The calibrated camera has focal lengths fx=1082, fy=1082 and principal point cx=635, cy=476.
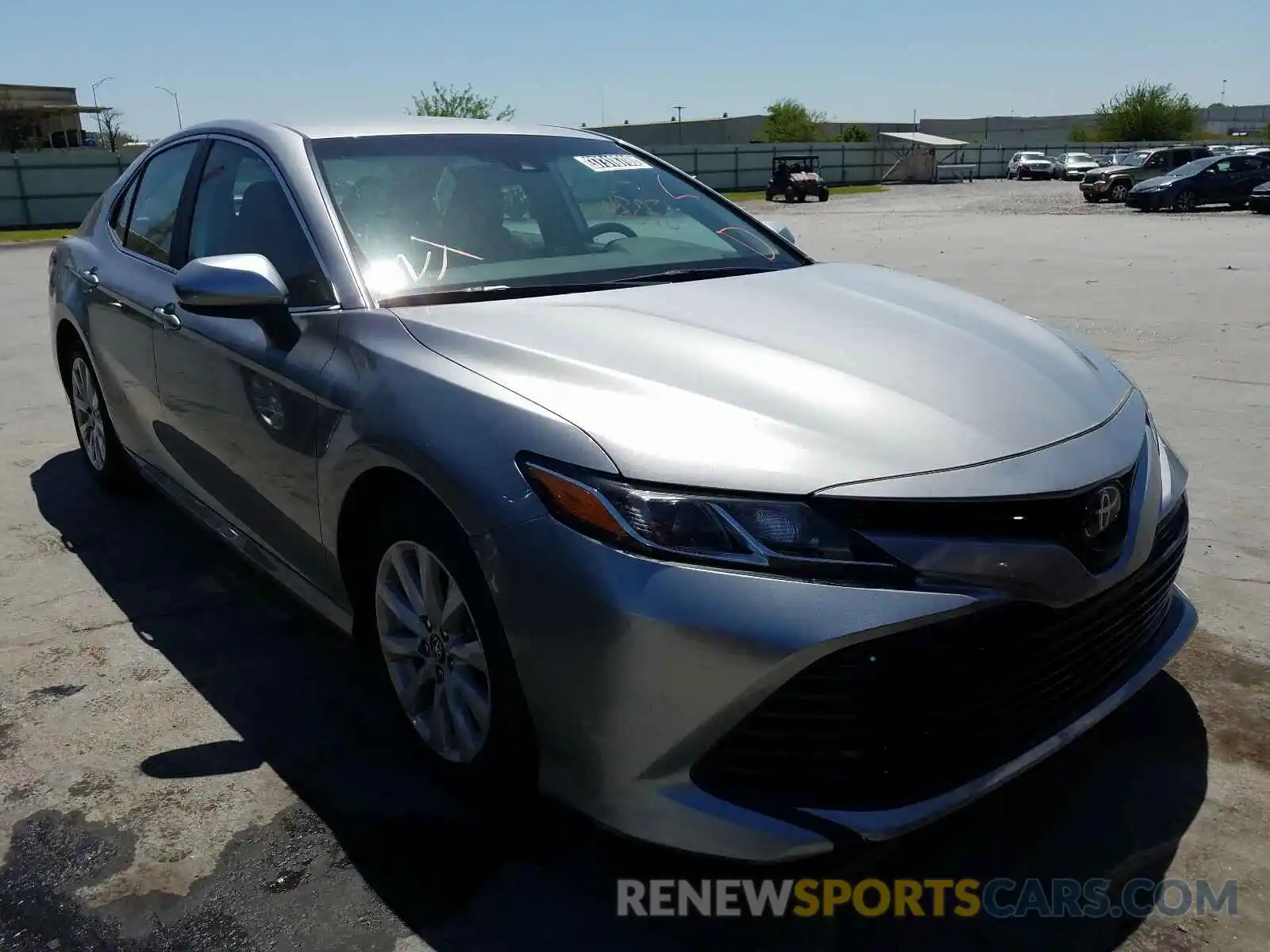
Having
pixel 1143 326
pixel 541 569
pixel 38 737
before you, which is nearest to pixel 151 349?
pixel 38 737

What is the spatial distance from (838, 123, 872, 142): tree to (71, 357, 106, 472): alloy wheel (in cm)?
7195

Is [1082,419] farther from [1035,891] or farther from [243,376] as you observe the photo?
[243,376]

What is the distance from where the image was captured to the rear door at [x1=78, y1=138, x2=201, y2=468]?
374 centimetres

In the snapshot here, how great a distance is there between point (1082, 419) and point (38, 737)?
2.77 metres

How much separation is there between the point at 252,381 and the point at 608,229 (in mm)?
1198

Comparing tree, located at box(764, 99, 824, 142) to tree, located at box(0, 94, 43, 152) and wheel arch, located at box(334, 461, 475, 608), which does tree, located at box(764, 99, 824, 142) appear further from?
wheel arch, located at box(334, 461, 475, 608)

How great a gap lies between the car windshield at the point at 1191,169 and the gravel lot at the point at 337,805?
26.1 m

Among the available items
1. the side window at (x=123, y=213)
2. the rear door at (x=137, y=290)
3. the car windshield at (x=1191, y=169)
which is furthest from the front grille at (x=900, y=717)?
the car windshield at (x=1191, y=169)

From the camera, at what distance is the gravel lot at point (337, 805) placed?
215 centimetres

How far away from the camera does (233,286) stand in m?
2.67

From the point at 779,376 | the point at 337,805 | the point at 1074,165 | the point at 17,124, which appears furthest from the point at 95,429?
the point at 17,124

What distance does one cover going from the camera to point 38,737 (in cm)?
293

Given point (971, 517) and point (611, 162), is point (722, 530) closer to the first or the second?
point (971, 517)

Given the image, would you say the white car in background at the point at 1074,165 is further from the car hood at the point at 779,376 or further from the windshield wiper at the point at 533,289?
the car hood at the point at 779,376
